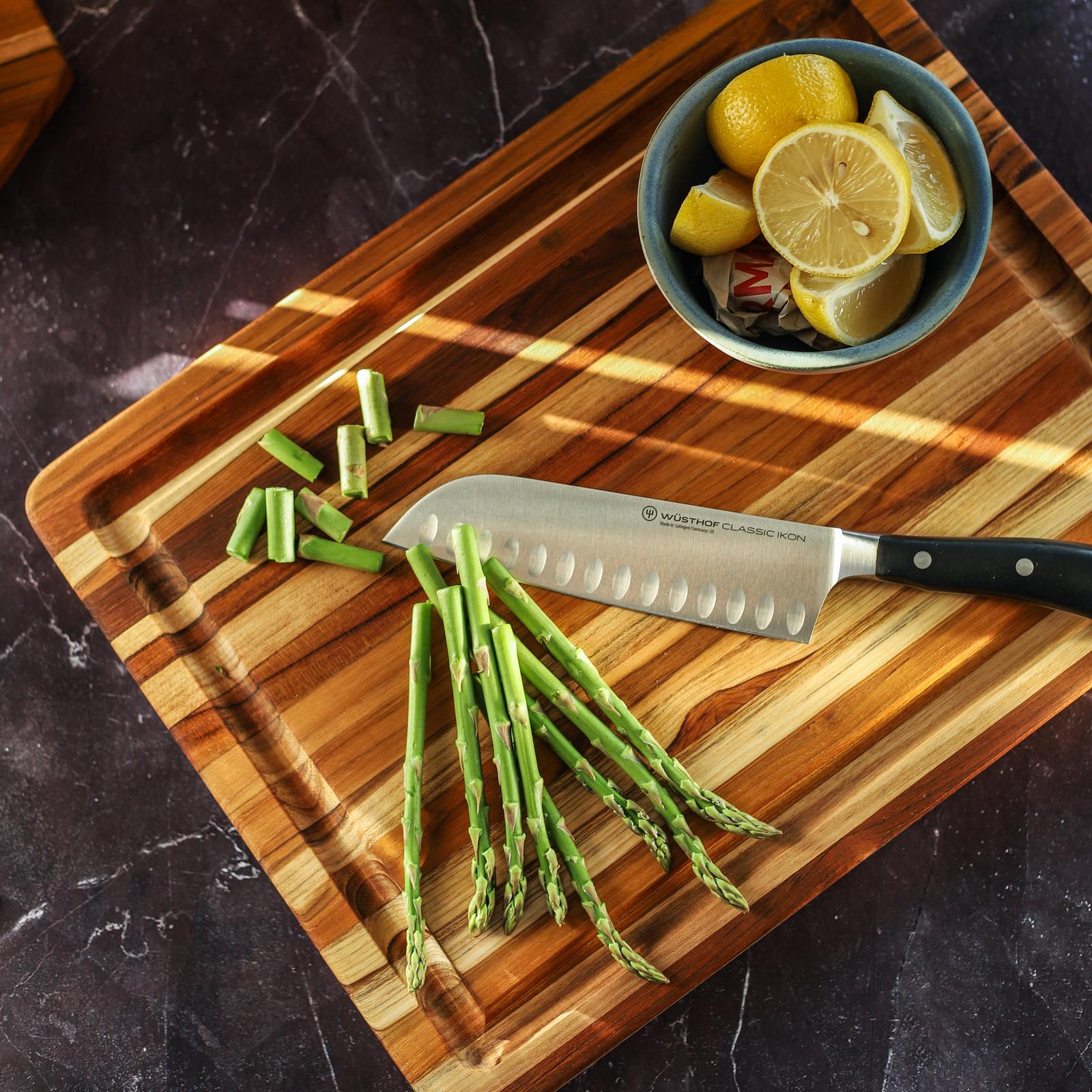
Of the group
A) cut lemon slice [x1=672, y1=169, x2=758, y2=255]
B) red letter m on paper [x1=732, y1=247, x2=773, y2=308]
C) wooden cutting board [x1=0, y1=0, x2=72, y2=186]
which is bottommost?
red letter m on paper [x1=732, y1=247, x2=773, y2=308]

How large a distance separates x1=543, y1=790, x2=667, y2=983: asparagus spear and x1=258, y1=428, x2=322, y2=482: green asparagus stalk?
0.58 metres

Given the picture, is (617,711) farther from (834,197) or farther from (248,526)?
(834,197)

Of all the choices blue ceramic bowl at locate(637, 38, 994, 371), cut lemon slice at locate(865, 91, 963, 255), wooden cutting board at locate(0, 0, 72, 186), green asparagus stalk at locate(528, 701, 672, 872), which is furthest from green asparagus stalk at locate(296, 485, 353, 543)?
wooden cutting board at locate(0, 0, 72, 186)

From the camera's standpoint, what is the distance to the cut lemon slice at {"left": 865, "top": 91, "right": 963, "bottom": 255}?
114cm

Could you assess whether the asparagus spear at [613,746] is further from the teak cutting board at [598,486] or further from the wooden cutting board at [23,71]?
the wooden cutting board at [23,71]

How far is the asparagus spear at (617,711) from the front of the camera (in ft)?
4.17

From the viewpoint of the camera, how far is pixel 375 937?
1.33 metres

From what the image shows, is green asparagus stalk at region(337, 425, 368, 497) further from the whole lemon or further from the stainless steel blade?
the whole lemon

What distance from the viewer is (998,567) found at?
1.26 metres

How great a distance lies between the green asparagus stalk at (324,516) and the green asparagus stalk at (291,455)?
0.03 metres

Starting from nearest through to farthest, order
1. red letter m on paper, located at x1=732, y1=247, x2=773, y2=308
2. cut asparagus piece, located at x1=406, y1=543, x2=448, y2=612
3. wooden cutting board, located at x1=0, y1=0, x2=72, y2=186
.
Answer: red letter m on paper, located at x1=732, y1=247, x2=773, y2=308 < cut asparagus piece, located at x1=406, y1=543, x2=448, y2=612 < wooden cutting board, located at x1=0, y1=0, x2=72, y2=186

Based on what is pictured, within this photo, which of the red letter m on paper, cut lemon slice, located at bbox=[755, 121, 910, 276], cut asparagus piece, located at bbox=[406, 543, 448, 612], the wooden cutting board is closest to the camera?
cut lemon slice, located at bbox=[755, 121, 910, 276]

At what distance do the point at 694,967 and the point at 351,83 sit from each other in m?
1.66

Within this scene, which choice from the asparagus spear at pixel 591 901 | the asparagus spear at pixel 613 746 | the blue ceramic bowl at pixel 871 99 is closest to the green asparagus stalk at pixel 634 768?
the asparagus spear at pixel 613 746
